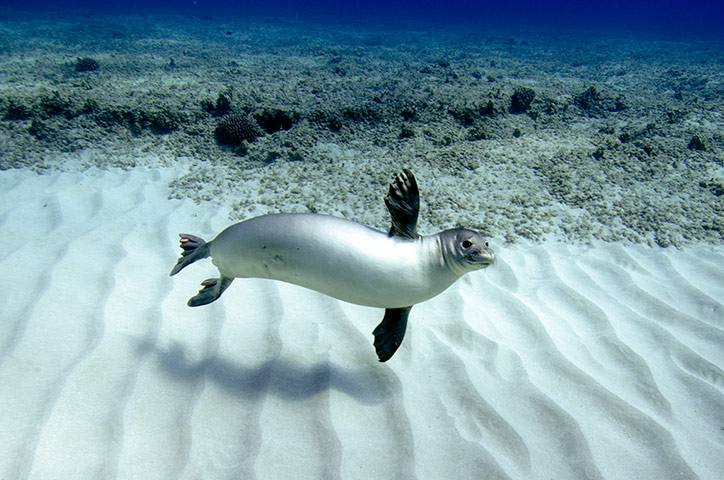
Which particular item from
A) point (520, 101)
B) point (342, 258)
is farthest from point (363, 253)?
point (520, 101)

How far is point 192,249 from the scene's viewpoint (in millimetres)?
2521

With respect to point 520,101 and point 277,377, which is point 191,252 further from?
point 520,101

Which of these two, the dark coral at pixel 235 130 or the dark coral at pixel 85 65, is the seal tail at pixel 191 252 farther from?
the dark coral at pixel 85 65

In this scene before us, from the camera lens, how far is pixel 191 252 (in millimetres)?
2439

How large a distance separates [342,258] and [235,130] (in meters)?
4.55

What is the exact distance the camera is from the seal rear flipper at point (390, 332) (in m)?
2.09

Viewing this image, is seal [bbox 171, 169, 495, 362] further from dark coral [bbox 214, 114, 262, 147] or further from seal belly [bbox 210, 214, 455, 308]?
dark coral [bbox 214, 114, 262, 147]

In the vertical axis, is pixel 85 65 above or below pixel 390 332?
below

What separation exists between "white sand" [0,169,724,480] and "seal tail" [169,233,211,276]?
55 cm

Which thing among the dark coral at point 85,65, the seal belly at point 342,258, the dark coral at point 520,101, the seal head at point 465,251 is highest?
the dark coral at point 520,101

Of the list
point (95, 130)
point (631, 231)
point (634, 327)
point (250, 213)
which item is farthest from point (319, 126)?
point (634, 327)

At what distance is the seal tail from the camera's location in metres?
2.36

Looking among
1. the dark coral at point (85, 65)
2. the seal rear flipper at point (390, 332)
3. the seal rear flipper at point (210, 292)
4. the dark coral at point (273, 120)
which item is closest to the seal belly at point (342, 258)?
the seal rear flipper at point (390, 332)

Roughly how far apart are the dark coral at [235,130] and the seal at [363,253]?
13.1 feet
